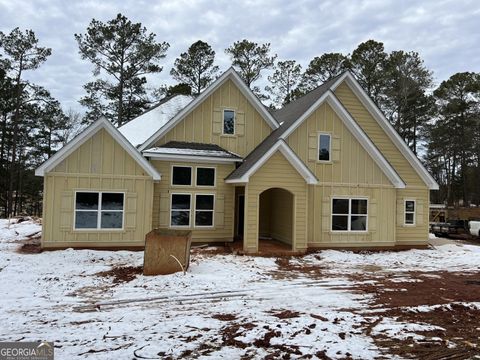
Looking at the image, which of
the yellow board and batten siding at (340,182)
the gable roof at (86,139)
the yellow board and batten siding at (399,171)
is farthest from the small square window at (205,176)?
the yellow board and batten siding at (399,171)

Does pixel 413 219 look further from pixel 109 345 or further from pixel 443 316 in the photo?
pixel 109 345

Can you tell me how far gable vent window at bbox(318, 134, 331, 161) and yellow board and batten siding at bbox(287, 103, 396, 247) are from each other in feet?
0.49

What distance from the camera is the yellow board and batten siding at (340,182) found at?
15.1m

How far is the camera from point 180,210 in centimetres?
1496

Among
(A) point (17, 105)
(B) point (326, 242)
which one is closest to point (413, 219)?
(B) point (326, 242)

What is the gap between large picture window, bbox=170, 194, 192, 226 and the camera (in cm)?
1491

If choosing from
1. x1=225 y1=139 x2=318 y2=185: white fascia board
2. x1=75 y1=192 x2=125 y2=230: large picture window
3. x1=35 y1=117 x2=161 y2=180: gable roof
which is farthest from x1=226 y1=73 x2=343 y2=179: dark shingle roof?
x1=75 y1=192 x2=125 y2=230: large picture window

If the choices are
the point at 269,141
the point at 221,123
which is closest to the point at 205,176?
the point at 221,123

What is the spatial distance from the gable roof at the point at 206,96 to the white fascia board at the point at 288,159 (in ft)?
10.9

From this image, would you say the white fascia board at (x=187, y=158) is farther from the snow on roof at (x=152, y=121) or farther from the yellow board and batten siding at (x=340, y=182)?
the yellow board and batten siding at (x=340, y=182)

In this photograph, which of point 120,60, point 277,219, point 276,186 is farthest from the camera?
point 120,60

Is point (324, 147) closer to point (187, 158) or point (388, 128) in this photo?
point (388, 128)

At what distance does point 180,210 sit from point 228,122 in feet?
14.3

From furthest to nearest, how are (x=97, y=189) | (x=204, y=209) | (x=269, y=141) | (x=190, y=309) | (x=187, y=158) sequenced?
(x=269, y=141) < (x=204, y=209) < (x=187, y=158) < (x=97, y=189) < (x=190, y=309)
